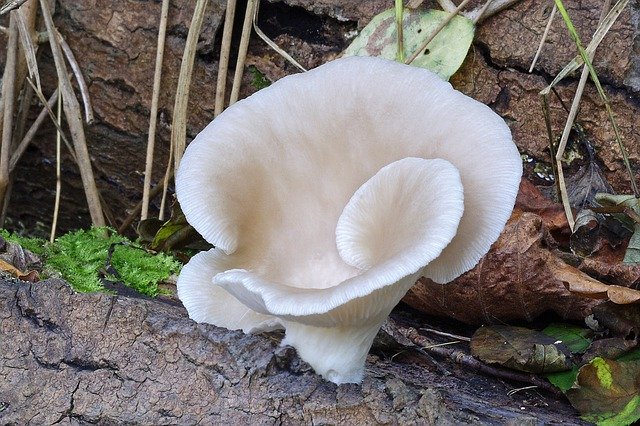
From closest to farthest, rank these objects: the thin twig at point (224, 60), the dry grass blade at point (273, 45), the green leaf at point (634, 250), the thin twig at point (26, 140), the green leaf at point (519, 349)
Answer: the green leaf at point (519, 349)
the green leaf at point (634, 250)
the dry grass blade at point (273, 45)
the thin twig at point (224, 60)
the thin twig at point (26, 140)

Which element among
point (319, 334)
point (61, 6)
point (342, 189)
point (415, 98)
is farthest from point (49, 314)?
point (61, 6)

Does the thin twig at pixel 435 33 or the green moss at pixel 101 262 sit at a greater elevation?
the thin twig at pixel 435 33

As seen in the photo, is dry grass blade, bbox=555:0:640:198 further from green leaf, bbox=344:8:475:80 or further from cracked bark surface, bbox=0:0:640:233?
green leaf, bbox=344:8:475:80

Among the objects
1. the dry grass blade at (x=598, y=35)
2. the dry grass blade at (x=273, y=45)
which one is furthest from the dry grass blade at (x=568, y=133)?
the dry grass blade at (x=273, y=45)

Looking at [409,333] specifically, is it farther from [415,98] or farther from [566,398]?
[415,98]

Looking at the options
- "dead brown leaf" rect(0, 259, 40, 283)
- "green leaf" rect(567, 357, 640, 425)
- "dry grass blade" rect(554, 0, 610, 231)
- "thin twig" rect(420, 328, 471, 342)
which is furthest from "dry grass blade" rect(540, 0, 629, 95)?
"dead brown leaf" rect(0, 259, 40, 283)

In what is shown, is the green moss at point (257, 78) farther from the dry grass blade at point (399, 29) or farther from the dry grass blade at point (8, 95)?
the dry grass blade at point (8, 95)

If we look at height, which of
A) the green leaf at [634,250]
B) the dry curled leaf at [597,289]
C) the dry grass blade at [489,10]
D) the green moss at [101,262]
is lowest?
the green moss at [101,262]
